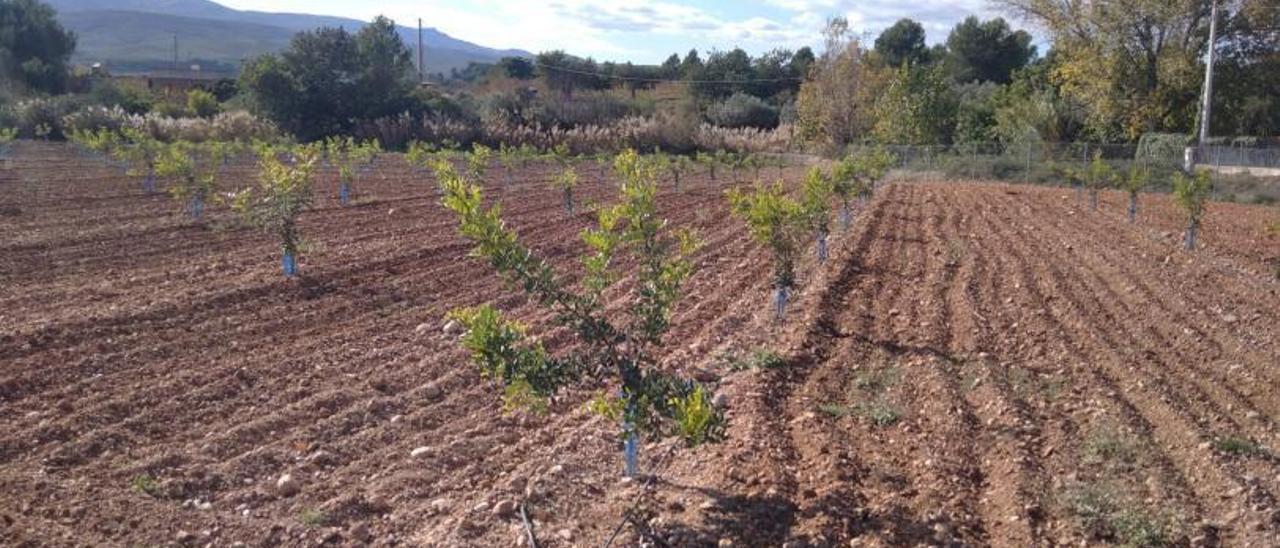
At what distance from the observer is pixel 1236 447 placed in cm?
689

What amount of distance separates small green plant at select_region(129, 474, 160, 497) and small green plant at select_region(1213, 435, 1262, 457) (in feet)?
21.0

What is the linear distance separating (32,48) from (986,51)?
6071 centimetres

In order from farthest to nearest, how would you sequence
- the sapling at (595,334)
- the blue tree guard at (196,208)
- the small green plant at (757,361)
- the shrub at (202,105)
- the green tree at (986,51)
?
the green tree at (986,51), the shrub at (202,105), the blue tree guard at (196,208), the small green plant at (757,361), the sapling at (595,334)

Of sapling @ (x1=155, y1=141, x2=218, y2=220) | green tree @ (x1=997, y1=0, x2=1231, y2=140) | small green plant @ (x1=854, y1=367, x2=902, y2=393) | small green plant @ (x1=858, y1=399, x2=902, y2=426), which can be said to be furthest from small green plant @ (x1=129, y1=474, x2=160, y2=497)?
green tree @ (x1=997, y1=0, x2=1231, y2=140)

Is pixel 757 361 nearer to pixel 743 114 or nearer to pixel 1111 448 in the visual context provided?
pixel 1111 448

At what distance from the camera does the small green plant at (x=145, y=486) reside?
629 cm

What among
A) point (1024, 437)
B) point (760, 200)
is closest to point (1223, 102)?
point (760, 200)

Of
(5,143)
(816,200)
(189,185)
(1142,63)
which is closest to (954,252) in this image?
(816,200)

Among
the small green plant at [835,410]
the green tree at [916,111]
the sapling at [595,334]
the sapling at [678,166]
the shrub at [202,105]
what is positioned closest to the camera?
the sapling at [595,334]

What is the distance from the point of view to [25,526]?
18.6 ft

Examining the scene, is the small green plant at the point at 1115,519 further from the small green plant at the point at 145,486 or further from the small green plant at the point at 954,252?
the small green plant at the point at 954,252

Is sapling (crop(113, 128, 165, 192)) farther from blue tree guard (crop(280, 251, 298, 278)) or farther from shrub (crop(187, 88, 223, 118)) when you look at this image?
shrub (crop(187, 88, 223, 118))


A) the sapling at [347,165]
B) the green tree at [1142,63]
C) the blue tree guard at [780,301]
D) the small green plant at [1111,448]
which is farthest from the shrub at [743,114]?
the small green plant at [1111,448]

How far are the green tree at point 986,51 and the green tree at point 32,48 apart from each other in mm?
56897
